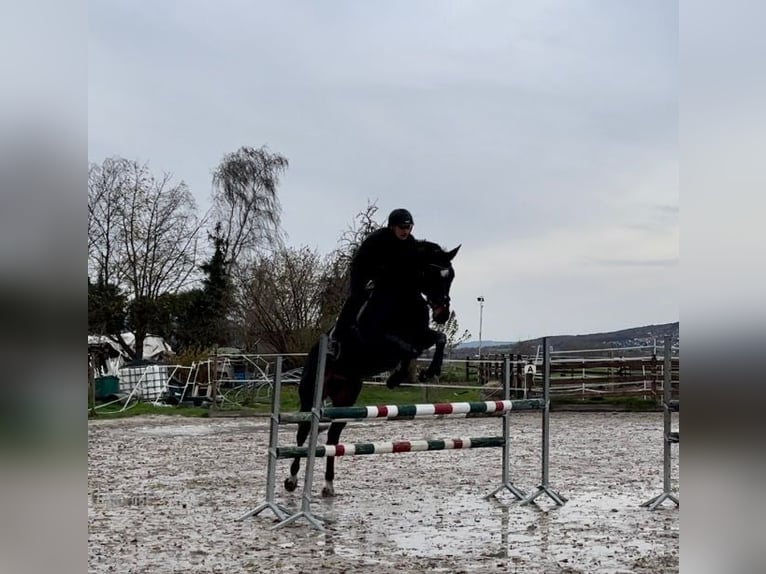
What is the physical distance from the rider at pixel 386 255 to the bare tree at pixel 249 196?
67.3 feet

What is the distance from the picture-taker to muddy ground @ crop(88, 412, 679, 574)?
4.91 meters

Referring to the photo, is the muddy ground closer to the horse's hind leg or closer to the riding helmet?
the horse's hind leg

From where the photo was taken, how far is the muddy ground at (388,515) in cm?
491

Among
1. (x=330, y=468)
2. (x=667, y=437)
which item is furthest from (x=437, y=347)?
(x=667, y=437)

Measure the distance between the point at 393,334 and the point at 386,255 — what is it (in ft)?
2.10

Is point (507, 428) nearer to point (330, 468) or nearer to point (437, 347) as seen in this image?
point (437, 347)

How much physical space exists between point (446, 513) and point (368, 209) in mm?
6667

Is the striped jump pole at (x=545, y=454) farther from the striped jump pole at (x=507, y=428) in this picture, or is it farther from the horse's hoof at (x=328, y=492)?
the horse's hoof at (x=328, y=492)

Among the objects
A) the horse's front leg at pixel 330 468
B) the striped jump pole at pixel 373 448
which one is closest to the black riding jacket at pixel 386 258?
the striped jump pole at pixel 373 448

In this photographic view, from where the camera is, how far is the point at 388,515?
6.45 m

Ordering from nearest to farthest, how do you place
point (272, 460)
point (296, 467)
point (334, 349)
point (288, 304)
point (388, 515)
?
point (272, 460) → point (388, 515) → point (334, 349) → point (296, 467) → point (288, 304)

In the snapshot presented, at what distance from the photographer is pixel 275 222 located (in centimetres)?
2739
